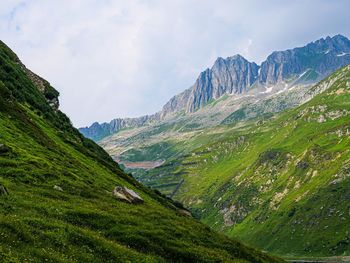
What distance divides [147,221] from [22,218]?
21625 millimetres

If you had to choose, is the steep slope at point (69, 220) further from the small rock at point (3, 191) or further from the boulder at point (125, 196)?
the boulder at point (125, 196)

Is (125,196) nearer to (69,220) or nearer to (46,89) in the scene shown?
(69,220)

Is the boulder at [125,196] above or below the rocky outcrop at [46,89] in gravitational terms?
below

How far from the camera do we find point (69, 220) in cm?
4694

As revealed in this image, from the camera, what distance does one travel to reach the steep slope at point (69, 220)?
36531mm

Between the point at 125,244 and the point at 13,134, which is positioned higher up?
the point at 13,134

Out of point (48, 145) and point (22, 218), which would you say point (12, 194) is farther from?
point (48, 145)

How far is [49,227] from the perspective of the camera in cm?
4028

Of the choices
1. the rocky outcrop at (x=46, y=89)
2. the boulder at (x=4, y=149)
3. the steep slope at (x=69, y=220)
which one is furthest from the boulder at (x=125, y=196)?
the rocky outcrop at (x=46, y=89)

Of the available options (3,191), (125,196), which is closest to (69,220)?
(3,191)

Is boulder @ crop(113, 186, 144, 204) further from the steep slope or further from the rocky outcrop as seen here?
the rocky outcrop

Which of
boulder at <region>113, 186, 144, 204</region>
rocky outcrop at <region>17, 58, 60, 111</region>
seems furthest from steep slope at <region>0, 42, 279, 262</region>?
rocky outcrop at <region>17, 58, 60, 111</region>

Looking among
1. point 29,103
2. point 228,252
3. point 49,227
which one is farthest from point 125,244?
point 29,103

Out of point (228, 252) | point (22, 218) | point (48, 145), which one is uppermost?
point (48, 145)
